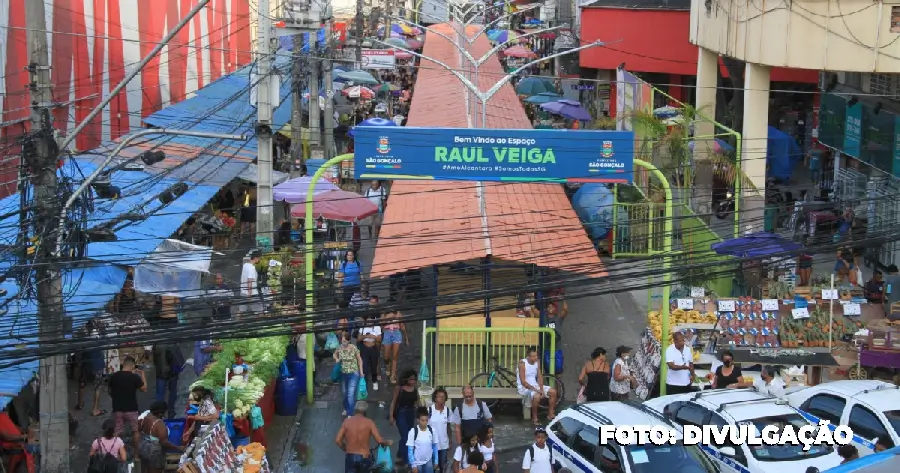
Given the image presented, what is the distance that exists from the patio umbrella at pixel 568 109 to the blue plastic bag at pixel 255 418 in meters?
23.7

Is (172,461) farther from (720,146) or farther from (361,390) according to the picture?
(720,146)

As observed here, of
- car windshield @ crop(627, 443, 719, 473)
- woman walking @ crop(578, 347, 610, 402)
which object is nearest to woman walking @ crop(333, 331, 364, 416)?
woman walking @ crop(578, 347, 610, 402)

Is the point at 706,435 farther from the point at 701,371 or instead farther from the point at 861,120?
the point at 861,120

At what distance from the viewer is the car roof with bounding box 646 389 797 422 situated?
14.6 m

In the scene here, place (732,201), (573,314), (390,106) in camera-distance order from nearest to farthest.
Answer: (573,314), (732,201), (390,106)

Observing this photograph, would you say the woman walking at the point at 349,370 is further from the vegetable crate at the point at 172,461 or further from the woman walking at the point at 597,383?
the vegetable crate at the point at 172,461

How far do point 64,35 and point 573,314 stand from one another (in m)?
14.0

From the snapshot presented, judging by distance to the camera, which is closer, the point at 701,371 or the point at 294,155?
the point at 701,371

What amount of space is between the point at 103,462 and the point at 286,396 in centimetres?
454

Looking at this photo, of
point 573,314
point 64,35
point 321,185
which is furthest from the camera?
point 64,35

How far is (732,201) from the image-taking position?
26703mm

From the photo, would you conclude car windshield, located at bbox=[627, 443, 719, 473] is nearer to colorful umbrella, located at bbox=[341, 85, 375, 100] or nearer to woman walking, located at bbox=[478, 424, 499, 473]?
woman walking, located at bbox=[478, 424, 499, 473]

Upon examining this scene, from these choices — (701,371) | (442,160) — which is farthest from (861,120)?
(442,160)

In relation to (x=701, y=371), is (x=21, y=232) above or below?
above
